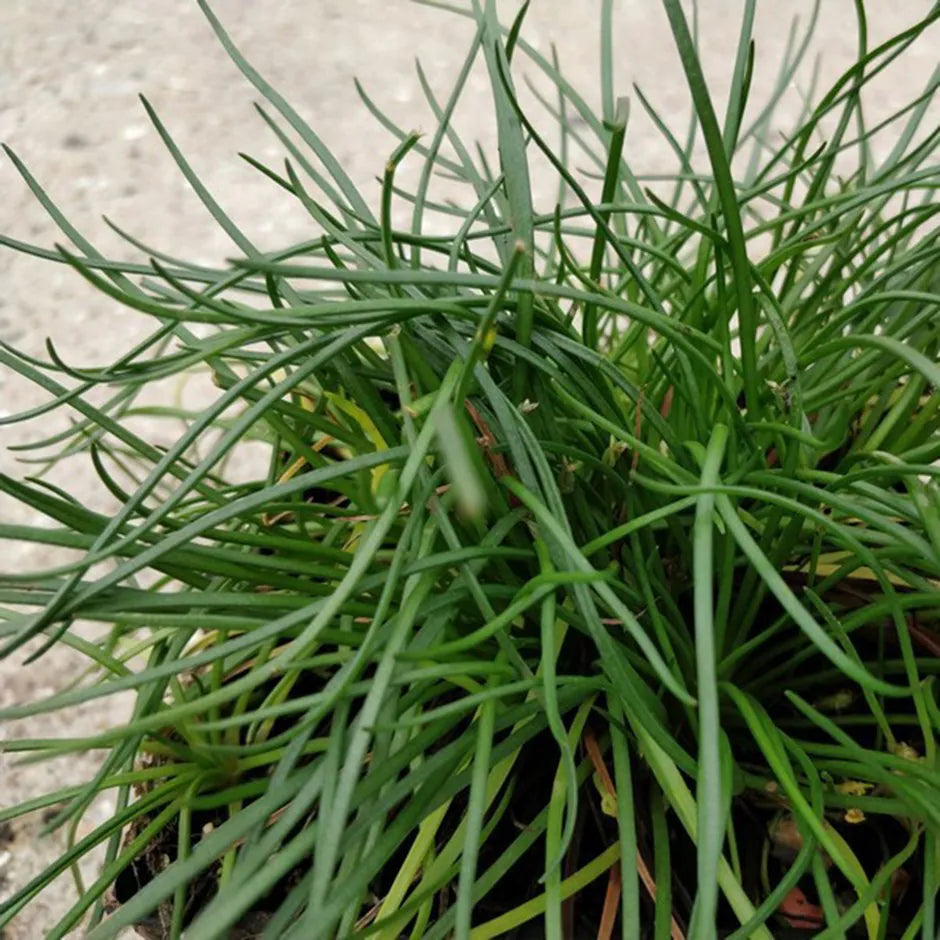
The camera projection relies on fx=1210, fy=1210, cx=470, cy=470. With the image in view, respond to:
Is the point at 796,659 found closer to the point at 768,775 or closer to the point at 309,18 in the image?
the point at 768,775

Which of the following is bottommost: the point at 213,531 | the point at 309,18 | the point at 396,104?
the point at 213,531

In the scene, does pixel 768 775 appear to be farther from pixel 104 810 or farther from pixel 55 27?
pixel 55 27

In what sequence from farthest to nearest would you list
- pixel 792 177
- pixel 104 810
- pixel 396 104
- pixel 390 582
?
1. pixel 396 104
2. pixel 104 810
3. pixel 792 177
4. pixel 390 582

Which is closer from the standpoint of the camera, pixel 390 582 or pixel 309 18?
pixel 390 582

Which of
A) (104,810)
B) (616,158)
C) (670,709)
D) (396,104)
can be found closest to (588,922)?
(670,709)

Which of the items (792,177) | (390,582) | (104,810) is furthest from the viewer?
(104,810)

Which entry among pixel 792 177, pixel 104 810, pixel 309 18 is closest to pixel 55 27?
pixel 309 18

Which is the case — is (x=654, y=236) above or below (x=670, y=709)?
above
